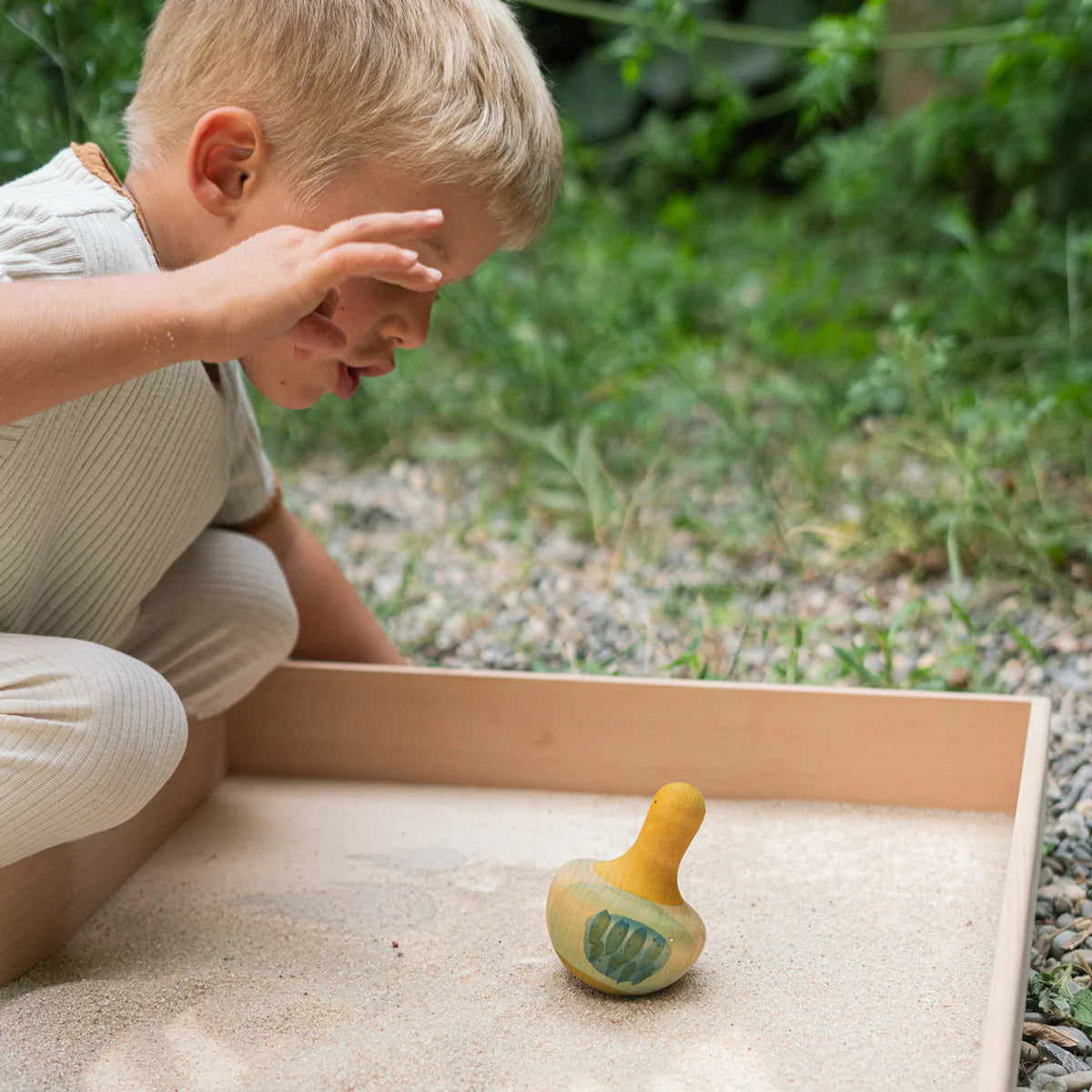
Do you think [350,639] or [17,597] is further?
[350,639]

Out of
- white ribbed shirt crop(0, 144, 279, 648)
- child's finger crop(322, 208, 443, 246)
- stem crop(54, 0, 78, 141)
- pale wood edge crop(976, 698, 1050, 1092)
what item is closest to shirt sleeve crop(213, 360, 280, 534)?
white ribbed shirt crop(0, 144, 279, 648)

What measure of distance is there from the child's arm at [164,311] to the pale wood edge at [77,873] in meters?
A: 0.37

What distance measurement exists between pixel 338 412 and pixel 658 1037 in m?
1.70

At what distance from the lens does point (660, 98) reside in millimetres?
4820

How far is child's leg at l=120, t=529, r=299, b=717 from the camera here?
3.88ft

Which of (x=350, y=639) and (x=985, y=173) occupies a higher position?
(x=985, y=173)

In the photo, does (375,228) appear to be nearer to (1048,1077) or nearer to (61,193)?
(61,193)

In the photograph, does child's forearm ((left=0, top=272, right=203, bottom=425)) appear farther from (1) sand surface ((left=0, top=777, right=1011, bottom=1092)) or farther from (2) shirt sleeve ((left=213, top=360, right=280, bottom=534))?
(1) sand surface ((left=0, top=777, right=1011, bottom=1092))

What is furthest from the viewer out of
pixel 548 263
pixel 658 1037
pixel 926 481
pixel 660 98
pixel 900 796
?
pixel 660 98

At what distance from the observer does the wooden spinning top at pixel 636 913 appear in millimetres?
880

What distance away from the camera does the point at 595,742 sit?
1.24 m

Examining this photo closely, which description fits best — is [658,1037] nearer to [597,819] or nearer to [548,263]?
[597,819]

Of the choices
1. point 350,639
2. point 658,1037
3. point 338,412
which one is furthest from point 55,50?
point 658,1037

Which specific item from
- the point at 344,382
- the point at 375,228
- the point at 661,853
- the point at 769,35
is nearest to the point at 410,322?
the point at 344,382
